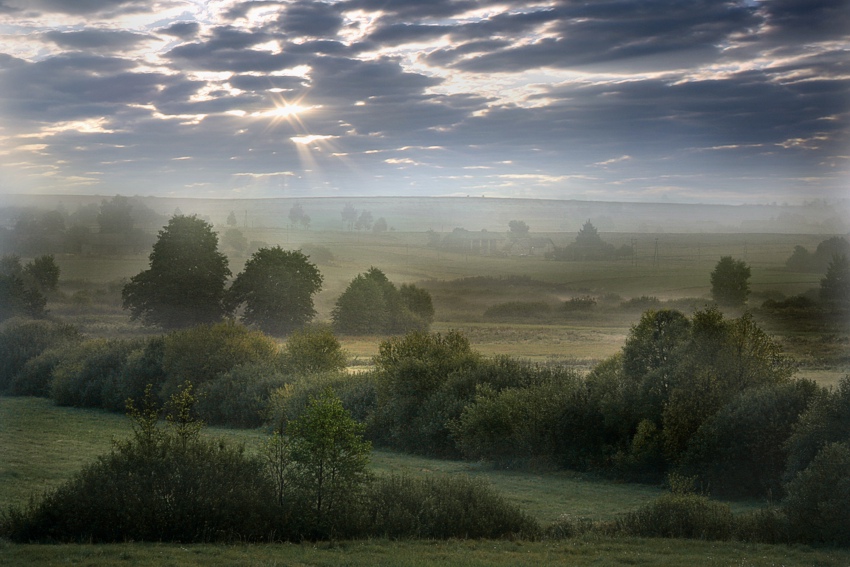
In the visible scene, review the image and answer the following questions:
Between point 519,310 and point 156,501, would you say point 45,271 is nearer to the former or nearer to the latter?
point 519,310

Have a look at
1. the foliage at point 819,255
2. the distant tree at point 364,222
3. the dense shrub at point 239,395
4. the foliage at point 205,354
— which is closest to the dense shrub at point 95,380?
the foliage at point 205,354

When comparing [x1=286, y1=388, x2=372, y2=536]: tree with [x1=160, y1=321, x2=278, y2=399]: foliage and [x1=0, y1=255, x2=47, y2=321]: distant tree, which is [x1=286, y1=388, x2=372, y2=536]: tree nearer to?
[x1=160, y1=321, x2=278, y2=399]: foliage

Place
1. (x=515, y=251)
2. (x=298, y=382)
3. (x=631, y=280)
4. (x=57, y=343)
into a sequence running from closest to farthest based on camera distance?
1. (x=298, y=382)
2. (x=57, y=343)
3. (x=631, y=280)
4. (x=515, y=251)

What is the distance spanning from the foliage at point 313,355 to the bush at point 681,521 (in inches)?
1087

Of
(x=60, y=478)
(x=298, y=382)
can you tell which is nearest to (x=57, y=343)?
(x=298, y=382)

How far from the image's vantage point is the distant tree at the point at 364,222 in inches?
5049

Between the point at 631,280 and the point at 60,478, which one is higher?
the point at 631,280

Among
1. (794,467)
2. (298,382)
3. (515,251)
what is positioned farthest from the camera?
(515,251)

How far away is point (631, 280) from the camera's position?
75000mm

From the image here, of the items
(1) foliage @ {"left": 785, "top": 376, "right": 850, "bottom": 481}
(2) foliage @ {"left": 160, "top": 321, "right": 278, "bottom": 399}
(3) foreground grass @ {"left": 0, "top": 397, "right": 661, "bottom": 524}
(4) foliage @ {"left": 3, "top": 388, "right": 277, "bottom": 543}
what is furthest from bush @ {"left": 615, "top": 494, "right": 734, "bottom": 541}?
(2) foliage @ {"left": 160, "top": 321, "right": 278, "bottom": 399}

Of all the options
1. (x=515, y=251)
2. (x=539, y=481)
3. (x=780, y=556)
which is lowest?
(x=539, y=481)

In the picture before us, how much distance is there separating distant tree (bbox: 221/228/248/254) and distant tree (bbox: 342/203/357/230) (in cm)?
2660

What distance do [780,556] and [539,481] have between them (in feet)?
39.7

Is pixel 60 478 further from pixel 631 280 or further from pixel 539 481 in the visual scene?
pixel 631 280
